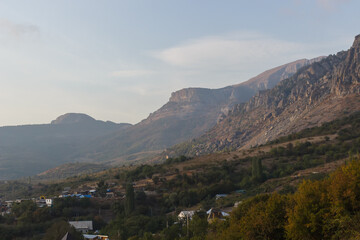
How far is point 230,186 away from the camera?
81125 millimetres

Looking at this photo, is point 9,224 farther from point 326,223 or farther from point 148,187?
point 326,223

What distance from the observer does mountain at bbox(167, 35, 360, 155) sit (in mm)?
135625

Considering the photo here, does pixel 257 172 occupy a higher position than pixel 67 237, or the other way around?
pixel 257 172

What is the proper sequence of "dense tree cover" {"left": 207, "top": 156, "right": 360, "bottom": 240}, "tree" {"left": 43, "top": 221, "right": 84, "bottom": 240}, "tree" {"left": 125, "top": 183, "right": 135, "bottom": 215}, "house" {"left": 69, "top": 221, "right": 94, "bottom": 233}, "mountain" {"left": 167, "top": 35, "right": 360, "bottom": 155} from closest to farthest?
"dense tree cover" {"left": 207, "top": 156, "right": 360, "bottom": 240}, "tree" {"left": 43, "top": 221, "right": 84, "bottom": 240}, "house" {"left": 69, "top": 221, "right": 94, "bottom": 233}, "tree" {"left": 125, "top": 183, "right": 135, "bottom": 215}, "mountain" {"left": 167, "top": 35, "right": 360, "bottom": 155}

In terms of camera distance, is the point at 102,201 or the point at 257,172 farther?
the point at 257,172

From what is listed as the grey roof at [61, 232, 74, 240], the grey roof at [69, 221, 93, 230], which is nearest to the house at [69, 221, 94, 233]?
the grey roof at [69, 221, 93, 230]

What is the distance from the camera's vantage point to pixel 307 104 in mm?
160000

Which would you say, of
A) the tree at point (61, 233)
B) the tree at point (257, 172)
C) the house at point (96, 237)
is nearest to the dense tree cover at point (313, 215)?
the tree at point (61, 233)

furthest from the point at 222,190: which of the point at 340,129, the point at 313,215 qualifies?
the point at 313,215

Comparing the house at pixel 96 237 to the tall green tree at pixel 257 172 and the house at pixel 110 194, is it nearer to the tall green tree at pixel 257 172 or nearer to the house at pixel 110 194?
the house at pixel 110 194

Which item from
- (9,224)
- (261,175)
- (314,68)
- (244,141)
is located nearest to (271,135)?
(244,141)

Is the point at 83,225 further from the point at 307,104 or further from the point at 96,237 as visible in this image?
the point at 307,104

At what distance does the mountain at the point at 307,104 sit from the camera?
136m

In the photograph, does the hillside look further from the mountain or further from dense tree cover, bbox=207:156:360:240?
the mountain
